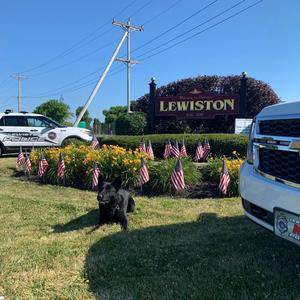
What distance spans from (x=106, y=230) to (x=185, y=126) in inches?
656

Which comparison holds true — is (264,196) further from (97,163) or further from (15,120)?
(15,120)

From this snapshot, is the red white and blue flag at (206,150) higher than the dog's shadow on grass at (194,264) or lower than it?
higher

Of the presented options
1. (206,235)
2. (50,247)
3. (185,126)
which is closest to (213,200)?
(206,235)

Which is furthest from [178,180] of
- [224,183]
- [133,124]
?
[133,124]

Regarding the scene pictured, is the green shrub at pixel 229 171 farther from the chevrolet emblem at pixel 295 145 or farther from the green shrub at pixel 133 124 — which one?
the green shrub at pixel 133 124

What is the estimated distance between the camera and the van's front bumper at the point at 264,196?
319 cm

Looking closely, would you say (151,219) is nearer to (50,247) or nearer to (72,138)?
(50,247)

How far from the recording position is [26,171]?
10.8m

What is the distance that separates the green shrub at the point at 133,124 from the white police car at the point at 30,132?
4.41 m

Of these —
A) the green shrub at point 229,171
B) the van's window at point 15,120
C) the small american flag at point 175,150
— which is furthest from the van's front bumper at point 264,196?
the van's window at point 15,120

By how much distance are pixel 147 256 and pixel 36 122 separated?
12315mm

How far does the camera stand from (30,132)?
1544 centimetres

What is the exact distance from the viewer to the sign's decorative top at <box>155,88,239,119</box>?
17.8 meters

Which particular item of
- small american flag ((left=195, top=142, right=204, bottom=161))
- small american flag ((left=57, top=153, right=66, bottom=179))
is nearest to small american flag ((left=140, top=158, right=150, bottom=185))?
small american flag ((left=57, top=153, right=66, bottom=179))
